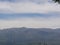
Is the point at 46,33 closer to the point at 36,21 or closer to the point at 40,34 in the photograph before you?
the point at 40,34

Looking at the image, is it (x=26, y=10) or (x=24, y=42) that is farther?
(x=26, y=10)

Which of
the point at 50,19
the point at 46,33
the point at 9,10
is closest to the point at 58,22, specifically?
the point at 50,19

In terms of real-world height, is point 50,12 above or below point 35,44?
above

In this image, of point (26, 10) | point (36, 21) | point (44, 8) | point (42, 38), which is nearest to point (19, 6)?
point (26, 10)

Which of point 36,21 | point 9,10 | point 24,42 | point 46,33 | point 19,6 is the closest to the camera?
point 24,42

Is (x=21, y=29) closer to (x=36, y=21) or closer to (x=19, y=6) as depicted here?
(x=36, y=21)

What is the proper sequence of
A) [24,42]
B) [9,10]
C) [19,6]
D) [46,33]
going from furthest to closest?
[19,6] < [9,10] < [46,33] < [24,42]

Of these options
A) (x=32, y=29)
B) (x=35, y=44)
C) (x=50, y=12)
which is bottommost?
(x=35, y=44)
